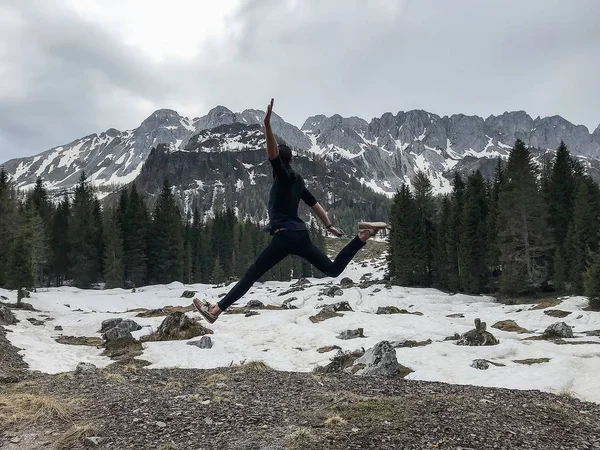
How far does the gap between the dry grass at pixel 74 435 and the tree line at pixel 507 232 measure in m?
32.4

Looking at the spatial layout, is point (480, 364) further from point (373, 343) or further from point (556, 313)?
point (556, 313)

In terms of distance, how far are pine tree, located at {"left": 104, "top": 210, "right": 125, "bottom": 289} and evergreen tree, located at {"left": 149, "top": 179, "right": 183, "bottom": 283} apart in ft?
22.1

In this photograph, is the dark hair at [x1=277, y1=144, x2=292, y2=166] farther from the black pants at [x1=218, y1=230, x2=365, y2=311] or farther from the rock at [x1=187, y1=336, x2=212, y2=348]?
the rock at [x1=187, y1=336, x2=212, y2=348]

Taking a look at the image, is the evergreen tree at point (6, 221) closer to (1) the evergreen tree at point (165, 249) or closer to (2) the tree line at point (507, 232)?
(1) the evergreen tree at point (165, 249)

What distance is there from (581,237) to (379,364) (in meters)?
33.3

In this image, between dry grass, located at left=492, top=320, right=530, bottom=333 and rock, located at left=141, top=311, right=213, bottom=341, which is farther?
dry grass, located at left=492, top=320, right=530, bottom=333

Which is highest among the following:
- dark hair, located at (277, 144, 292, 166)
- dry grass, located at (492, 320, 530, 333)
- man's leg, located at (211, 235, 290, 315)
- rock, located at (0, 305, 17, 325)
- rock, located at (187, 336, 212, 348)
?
dark hair, located at (277, 144, 292, 166)

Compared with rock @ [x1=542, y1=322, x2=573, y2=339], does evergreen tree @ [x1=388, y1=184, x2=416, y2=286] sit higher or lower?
higher

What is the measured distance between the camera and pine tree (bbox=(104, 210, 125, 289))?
60594 mm

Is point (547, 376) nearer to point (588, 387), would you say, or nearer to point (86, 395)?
point (588, 387)

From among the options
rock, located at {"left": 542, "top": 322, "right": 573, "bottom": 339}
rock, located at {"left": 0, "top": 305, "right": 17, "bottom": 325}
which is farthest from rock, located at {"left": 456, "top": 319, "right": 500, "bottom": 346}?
rock, located at {"left": 0, "top": 305, "right": 17, "bottom": 325}

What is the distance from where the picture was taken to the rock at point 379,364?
1300cm

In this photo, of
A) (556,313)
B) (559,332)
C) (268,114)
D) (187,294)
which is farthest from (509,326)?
(187,294)

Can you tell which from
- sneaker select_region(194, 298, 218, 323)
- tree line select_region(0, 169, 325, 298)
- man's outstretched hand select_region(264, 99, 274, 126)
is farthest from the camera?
tree line select_region(0, 169, 325, 298)
